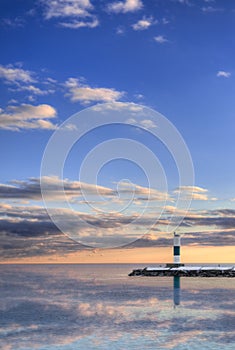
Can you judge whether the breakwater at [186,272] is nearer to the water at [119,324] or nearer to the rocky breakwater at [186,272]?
the rocky breakwater at [186,272]

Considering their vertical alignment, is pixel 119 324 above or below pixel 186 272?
below

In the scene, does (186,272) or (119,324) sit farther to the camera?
(186,272)

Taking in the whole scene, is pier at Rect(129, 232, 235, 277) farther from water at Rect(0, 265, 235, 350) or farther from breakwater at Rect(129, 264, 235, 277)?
water at Rect(0, 265, 235, 350)

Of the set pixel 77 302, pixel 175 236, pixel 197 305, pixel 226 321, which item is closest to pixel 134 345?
pixel 226 321

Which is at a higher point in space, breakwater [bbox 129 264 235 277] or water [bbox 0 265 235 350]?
breakwater [bbox 129 264 235 277]

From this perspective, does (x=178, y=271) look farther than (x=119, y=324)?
Yes

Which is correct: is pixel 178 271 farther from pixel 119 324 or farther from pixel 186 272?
pixel 119 324

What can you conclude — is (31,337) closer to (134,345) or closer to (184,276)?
(134,345)

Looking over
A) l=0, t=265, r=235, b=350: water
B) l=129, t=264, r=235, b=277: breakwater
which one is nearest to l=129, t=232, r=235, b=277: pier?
l=129, t=264, r=235, b=277: breakwater

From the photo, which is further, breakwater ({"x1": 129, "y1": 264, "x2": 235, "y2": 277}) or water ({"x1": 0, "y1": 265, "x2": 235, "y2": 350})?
breakwater ({"x1": 129, "y1": 264, "x2": 235, "y2": 277})

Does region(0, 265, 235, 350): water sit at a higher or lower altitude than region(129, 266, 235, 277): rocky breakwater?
lower

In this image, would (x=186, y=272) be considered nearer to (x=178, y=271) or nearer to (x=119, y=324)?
(x=178, y=271)

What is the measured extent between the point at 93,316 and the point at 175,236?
6064cm

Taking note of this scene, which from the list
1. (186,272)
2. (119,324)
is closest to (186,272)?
(186,272)
